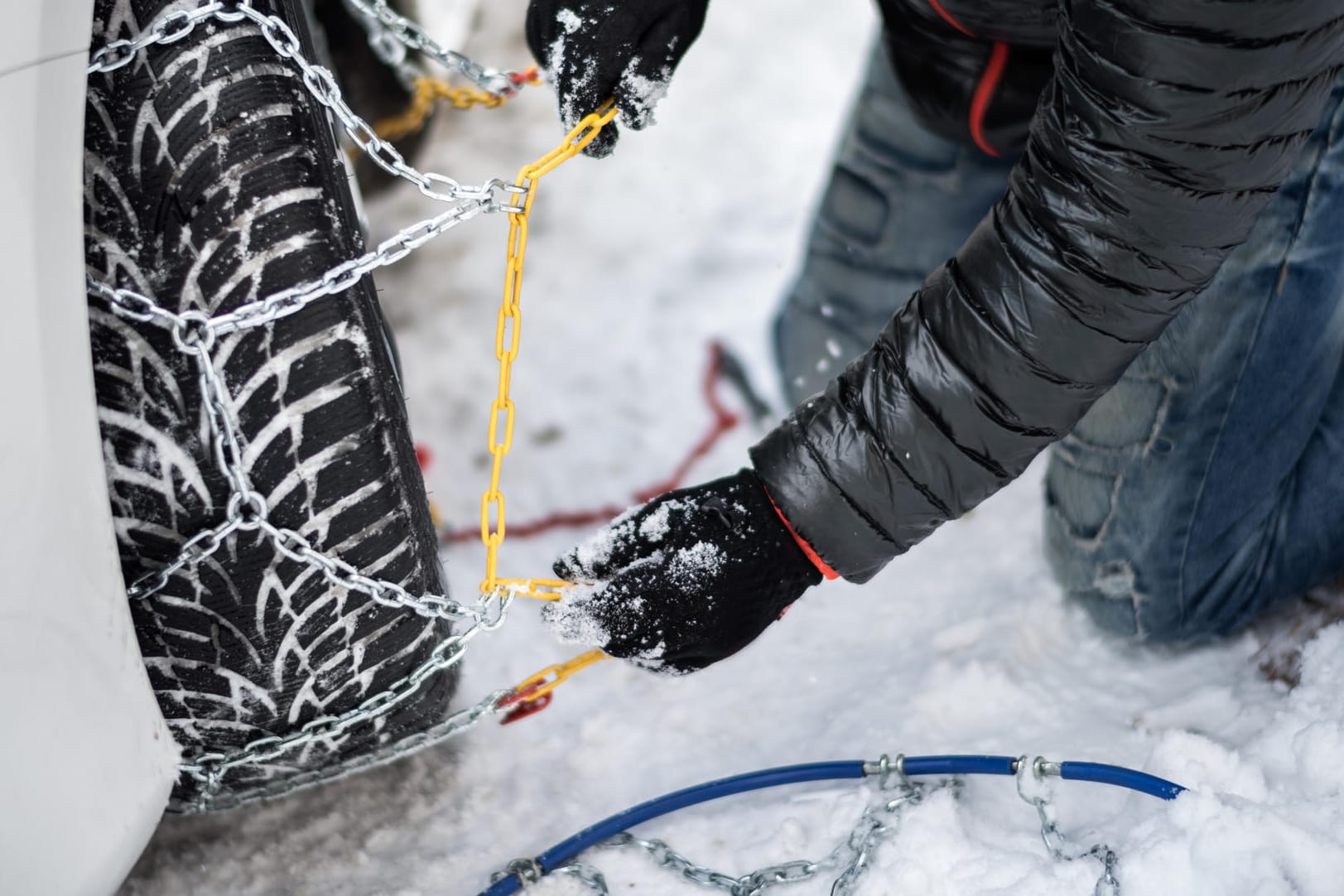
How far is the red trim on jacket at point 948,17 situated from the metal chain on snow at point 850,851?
3.05 ft

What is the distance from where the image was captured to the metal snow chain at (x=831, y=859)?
1.38 metres

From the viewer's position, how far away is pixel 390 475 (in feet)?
4.00

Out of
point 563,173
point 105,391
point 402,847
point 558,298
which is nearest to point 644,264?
point 558,298

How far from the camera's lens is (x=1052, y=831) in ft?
4.46

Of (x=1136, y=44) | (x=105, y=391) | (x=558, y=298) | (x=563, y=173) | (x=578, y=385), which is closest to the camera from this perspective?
(x=1136, y=44)

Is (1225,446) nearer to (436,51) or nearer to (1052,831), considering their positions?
(1052,831)

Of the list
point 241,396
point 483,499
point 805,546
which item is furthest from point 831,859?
point 241,396

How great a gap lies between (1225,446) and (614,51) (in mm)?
947

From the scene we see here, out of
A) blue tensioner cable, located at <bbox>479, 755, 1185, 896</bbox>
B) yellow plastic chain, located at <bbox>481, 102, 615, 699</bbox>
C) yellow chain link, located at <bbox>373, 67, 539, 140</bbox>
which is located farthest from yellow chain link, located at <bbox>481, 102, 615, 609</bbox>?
blue tensioner cable, located at <bbox>479, 755, 1185, 896</bbox>

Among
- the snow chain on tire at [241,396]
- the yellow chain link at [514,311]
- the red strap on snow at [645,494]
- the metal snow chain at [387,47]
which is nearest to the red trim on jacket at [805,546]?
the yellow chain link at [514,311]

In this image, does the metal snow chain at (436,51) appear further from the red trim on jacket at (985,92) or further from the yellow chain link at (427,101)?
the red trim on jacket at (985,92)

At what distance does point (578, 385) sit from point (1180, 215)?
1.56 metres

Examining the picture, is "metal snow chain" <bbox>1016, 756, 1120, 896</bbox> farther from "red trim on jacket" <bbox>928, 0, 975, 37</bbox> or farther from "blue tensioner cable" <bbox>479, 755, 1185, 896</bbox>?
"red trim on jacket" <bbox>928, 0, 975, 37</bbox>

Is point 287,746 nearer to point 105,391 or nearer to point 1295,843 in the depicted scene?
point 105,391
